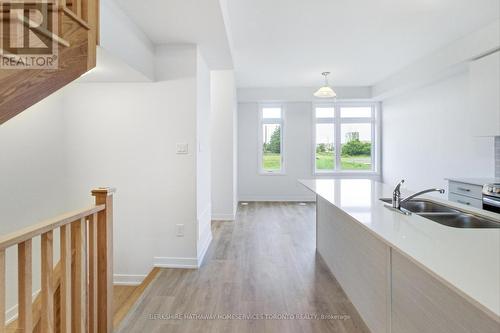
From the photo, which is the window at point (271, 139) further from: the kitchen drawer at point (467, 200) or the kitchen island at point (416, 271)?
the kitchen island at point (416, 271)

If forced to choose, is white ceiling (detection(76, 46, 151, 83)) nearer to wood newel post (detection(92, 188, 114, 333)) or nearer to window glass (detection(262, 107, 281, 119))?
wood newel post (detection(92, 188, 114, 333))

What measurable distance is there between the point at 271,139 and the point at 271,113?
66 centimetres

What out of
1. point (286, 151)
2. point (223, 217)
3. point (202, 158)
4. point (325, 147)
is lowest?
point (223, 217)

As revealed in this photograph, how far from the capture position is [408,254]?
104 centimetres

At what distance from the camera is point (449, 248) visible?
3.55 ft

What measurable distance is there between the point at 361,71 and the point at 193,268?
4694 mm

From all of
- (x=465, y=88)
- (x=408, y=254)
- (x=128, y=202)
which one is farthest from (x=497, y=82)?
(x=128, y=202)

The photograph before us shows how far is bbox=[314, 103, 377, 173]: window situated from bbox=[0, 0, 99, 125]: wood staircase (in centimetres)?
608

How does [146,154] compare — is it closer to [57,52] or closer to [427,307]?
[57,52]

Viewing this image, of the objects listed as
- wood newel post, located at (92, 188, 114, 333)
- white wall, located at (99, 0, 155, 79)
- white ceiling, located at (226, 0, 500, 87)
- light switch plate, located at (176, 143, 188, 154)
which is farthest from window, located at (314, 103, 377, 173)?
wood newel post, located at (92, 188, 114, 333)

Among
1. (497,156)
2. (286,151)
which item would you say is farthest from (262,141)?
(497,156)

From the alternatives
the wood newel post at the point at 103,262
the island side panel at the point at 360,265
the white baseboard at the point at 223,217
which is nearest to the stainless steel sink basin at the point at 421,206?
the island side panel at the point at 360,265

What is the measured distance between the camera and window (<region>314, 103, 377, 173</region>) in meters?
7.06

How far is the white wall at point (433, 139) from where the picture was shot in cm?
424
